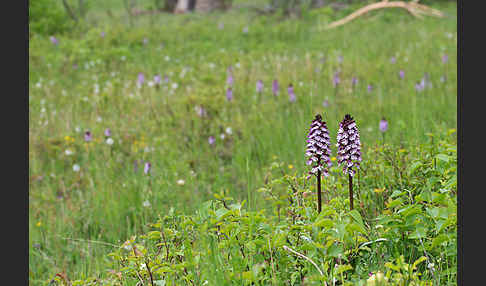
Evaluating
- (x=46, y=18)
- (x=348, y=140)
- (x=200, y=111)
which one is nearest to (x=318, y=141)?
(x=348, y=140)

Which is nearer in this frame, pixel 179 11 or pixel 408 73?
pixel 408 73

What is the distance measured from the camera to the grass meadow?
6.27 feet

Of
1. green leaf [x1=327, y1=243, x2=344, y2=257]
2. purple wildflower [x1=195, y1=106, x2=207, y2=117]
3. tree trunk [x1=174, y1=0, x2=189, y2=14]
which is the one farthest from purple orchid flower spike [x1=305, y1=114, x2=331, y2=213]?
tree trunk [x1=174, y1=0, x2=189, y2=14]

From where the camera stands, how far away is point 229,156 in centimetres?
455

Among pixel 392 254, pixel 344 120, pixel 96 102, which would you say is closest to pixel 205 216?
pixel 344 120

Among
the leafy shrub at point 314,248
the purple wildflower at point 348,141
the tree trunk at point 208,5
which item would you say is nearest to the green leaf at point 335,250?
the leafy shrub at point 314,248

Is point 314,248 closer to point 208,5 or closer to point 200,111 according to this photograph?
point 200,111

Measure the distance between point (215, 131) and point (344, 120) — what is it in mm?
3262

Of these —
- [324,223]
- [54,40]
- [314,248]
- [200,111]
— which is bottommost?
[314,248]

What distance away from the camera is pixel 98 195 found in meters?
3.83

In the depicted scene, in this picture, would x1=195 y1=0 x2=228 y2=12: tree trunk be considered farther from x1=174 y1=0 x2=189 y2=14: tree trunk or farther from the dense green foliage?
the dense green foliage

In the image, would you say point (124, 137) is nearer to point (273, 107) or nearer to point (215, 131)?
point (215, 131)

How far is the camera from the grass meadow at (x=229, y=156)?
75.3 inches

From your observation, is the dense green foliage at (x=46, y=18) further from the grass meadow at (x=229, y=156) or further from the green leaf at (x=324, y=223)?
the green leaf at (x=324, y=223)
